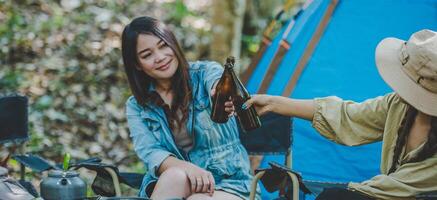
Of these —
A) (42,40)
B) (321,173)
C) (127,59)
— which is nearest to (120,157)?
(42,40)

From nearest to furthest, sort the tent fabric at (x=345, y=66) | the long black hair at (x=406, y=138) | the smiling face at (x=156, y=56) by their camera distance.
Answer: the long black hair at (x=406, y=138)
the smiling face at (x=156, y=56)
the tent fabric at (x=345, y=66)

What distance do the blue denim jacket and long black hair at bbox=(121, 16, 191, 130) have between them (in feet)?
0.12

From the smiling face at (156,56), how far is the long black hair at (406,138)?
1.00 m

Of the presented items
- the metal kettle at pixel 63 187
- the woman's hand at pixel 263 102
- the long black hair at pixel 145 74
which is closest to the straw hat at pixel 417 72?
the woman's hand at pixel 263 102

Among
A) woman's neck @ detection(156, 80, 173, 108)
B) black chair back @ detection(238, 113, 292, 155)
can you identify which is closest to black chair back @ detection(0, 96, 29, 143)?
woman's neck @ detection(156, 80, 173, 108)

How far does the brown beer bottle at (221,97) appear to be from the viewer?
298 cm

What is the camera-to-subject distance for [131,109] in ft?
10.9

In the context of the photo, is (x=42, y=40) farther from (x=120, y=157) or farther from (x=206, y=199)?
(x=206, y=199)

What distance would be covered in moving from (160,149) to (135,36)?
1.61 ft

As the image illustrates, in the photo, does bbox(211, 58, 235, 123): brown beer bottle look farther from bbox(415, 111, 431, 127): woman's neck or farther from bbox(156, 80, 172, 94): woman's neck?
bbox(415, 111, 431, 127): woman's neck

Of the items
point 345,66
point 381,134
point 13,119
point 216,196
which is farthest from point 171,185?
point 345,66

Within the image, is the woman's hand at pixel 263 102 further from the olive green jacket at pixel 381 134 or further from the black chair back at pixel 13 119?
the black chair back at pixel 13 119

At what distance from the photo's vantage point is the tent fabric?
3.96 m

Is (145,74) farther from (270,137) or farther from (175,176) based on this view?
(270,137)
